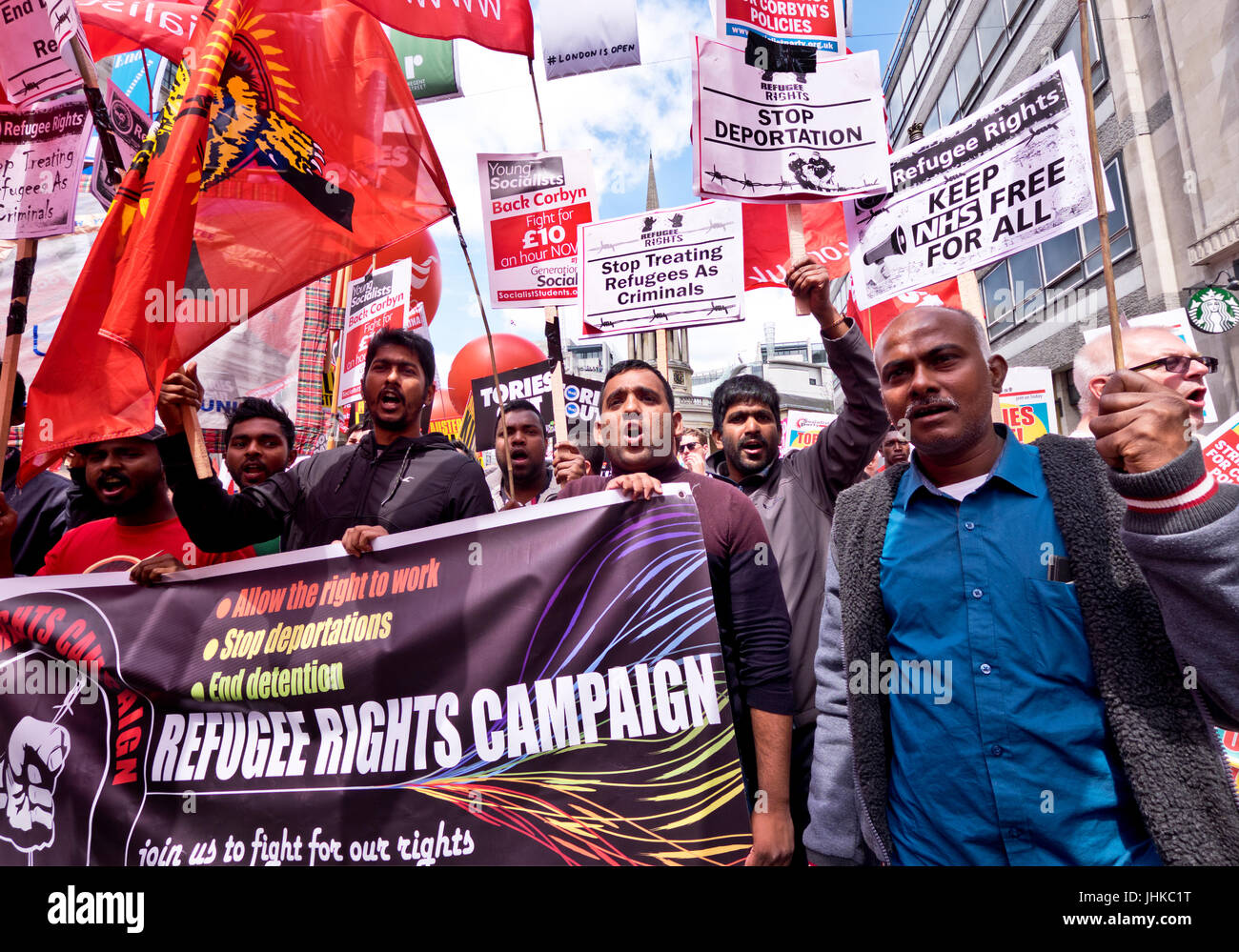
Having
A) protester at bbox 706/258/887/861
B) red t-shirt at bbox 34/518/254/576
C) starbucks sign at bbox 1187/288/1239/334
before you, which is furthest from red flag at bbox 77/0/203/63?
starbucks sign at bbox 1187/288/1239/334

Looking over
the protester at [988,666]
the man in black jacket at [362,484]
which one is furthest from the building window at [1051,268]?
the protester at [988,666]

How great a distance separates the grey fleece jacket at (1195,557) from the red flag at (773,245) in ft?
16.2

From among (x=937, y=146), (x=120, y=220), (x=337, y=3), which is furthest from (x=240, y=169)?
(x=937, y=146)

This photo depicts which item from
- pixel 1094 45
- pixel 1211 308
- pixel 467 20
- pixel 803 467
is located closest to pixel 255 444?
pixel 467 20

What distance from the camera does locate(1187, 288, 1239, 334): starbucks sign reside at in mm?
9984

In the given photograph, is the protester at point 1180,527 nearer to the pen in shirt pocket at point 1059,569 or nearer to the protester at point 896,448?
the pen in shirt pocket at point 1059,569

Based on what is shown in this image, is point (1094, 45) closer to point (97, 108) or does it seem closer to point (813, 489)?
point (813, 489)

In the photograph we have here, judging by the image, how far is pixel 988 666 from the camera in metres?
1.55

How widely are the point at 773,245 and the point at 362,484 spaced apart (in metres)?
4.60

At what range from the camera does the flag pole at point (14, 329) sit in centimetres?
252

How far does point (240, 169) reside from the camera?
104 inches
